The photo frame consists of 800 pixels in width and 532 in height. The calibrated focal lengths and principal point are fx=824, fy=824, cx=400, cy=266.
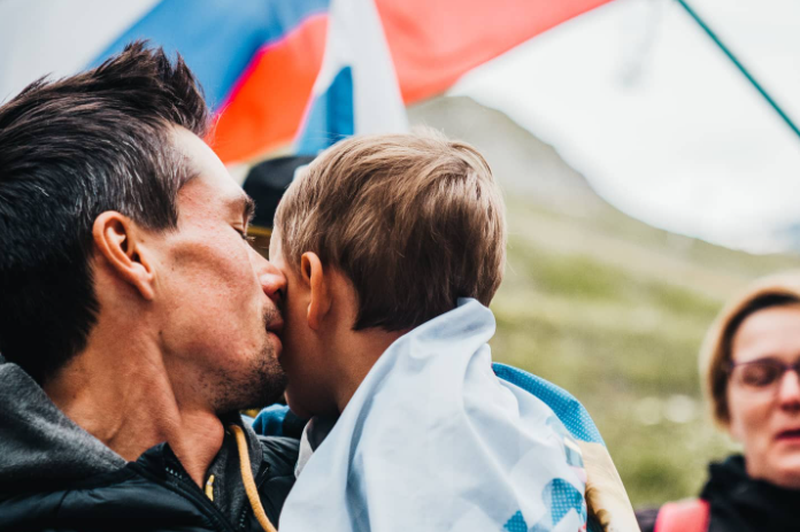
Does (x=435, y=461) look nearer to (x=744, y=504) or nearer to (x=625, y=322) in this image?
(x=744, y=504)

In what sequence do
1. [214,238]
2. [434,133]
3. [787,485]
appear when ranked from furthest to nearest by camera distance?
[787,485]
[434,133]
[214,238]

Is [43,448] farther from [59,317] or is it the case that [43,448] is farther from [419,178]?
[419,178]

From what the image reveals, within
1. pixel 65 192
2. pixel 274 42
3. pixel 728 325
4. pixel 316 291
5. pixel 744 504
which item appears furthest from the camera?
pixel 274 42

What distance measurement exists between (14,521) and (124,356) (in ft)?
1.24

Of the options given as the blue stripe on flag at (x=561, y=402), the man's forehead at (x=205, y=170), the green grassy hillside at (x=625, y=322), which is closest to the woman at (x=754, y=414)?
the blue stripe on flag at (x=561, y=402)

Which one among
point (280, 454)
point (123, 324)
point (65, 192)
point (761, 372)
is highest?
point (65, 192)

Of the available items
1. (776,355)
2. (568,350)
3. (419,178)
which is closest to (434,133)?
(419,178)

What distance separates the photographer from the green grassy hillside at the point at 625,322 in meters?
9.63

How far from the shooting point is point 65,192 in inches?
65.4

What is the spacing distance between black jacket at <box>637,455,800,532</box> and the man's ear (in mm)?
2186

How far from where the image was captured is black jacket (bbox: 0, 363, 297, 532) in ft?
4.80

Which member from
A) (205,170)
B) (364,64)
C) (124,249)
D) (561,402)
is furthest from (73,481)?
(364,64)

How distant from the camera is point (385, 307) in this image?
1.90 m

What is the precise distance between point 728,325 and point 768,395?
1.26 feet
